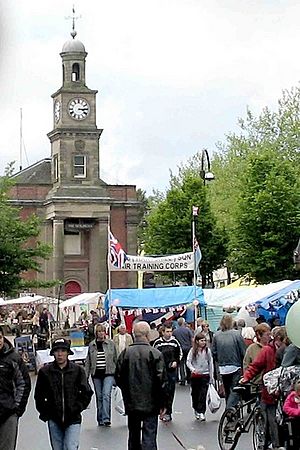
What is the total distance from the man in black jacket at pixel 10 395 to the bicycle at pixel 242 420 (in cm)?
406

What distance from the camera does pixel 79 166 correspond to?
291 ft

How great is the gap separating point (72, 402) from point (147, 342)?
5.26 ft

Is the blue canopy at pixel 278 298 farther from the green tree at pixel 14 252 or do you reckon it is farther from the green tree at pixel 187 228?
the green tree at pixel 187 228

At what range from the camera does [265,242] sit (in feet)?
165

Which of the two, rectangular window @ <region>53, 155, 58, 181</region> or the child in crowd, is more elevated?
rectangular window @ <region>53, 155, 58, 181</region>

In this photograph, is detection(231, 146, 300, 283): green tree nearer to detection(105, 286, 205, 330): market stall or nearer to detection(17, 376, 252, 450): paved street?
detection(105, 286, 205, 330): market stall

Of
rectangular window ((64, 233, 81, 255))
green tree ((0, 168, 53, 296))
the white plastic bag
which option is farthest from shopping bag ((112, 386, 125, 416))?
rectangular window ((64, 233, 81, 255))

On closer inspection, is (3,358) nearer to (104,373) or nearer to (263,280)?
(104,373)

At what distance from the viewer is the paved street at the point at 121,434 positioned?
16.4 meters

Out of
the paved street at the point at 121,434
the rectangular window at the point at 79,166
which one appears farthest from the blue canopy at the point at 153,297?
the rectangular window at the point at 79,166

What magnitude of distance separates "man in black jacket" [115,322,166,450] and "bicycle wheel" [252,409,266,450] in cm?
188

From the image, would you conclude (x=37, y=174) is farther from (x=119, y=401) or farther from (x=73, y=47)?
(x=119, y=401)

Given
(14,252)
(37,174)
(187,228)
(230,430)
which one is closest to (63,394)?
(230,430)

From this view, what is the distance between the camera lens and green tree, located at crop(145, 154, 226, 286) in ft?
210
